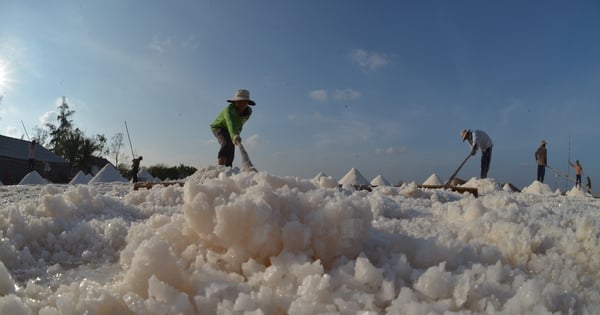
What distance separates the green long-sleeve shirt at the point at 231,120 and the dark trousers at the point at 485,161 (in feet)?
Result: 16.9

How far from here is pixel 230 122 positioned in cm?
453

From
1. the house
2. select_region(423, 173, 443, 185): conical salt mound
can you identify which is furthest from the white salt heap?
the house

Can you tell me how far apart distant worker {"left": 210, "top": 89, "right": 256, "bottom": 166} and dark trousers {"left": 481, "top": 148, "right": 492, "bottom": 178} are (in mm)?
5159

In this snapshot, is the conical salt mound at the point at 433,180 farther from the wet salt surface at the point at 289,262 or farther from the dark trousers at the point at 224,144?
the wet salt surface at the point at 289,262

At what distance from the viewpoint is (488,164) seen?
25.3ft

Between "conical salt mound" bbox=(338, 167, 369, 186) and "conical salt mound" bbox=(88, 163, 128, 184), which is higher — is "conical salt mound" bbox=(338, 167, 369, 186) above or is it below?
above

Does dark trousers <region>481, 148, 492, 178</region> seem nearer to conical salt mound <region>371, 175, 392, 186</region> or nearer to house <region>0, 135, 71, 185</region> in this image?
conical salt mound <region>371, 175, 392, 186</region>

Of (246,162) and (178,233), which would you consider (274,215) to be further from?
(246,162)

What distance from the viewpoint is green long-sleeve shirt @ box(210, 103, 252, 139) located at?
14.8 ft

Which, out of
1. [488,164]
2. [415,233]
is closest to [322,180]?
[415,233]

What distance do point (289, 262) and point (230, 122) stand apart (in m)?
3.63

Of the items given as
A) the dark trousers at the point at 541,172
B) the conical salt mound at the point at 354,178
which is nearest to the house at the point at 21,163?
the conical salt mound at the point at 354,178

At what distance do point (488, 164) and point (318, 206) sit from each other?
7451 millimetres

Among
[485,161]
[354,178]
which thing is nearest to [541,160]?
[485,161]
